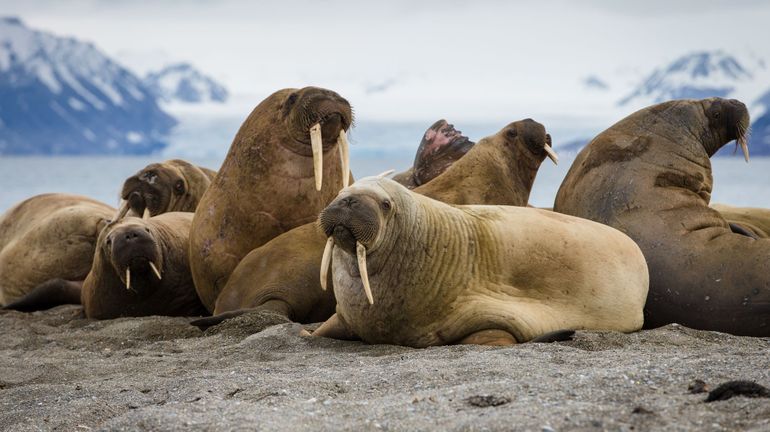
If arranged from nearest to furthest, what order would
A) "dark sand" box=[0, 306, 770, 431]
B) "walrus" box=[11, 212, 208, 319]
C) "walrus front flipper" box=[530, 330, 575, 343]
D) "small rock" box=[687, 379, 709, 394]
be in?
1. "dark sand" box=[0, 306, 770, 431]
2. "small rock" box=[687, 379, 709, 394]
3. "walrus front flipper" box=[530, 330, 575, 343]
4. "walrus" box=[11, 212, 208, 319]

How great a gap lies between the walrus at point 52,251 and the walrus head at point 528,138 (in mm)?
3576

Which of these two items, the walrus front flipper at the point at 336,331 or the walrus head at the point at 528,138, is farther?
the walrus head at the point at 528,138

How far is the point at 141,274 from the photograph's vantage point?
799 cm

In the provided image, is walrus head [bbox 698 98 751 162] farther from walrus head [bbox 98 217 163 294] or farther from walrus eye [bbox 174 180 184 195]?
walrus eye [bbox 174 180 184 195]

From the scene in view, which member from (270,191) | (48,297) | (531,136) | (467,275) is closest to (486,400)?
(467,275)

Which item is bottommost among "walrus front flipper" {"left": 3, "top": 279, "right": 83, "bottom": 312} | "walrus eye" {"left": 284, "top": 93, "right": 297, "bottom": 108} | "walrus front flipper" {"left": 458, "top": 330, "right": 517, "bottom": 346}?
"walrus front flipper" {"left": 3, "top": 279, "right": 83, "bottom": 312}

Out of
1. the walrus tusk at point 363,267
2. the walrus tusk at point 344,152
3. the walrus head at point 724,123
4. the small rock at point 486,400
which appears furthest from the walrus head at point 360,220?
the walrus head at point 724,123

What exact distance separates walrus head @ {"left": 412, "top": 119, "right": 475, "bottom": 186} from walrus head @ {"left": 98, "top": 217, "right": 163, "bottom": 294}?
7.98 ft

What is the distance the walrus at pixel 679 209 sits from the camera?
6457mm

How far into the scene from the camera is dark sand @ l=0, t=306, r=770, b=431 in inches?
149

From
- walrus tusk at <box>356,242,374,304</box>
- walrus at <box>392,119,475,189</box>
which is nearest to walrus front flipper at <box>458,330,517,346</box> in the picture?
walrus tusk at <box>356,242,374,304</box>

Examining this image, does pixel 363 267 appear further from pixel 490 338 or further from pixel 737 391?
pixel 737 391

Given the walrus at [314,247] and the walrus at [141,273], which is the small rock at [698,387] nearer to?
the walrus at [314,247]

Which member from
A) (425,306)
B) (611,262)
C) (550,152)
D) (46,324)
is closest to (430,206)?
(425,306)
